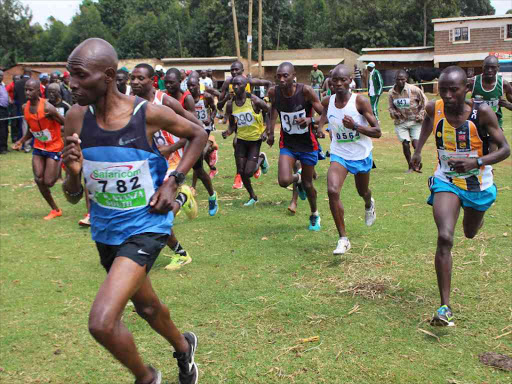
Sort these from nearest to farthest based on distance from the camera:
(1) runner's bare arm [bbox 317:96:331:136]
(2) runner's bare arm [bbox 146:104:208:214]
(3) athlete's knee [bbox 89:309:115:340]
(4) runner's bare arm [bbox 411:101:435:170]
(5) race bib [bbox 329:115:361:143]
A: (3) athlete's knee [bbox 89:309:115:340], (2) runner's bare arm [bbox 146:104:208:214], (4) runner's bare arm [bbox 411:101:435:170], (5) race bib [bbox 329:115:361:143], (1) runner's bare arm [bbox 317:96:331:136]

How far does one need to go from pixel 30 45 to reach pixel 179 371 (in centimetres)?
6979

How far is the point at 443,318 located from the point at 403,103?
868cm

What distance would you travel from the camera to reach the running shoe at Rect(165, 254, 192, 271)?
706cm

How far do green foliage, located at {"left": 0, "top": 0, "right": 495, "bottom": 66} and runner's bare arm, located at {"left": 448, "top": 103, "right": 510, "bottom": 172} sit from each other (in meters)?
59.7

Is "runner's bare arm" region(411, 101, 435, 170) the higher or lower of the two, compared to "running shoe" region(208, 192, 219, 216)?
higher

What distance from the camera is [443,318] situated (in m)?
4.98

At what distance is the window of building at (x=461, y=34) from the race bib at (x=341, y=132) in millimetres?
43731

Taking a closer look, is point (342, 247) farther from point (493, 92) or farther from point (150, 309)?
point (493, 92)

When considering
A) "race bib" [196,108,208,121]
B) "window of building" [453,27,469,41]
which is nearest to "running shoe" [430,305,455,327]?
"race bib" [196,108,208,121]

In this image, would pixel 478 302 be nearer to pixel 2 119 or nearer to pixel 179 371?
pixel 179 371

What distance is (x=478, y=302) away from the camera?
5.61m

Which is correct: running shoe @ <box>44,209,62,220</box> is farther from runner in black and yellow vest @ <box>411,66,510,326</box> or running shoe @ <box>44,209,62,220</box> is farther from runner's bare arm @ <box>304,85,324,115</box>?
runner in black and yellow vest @ <box>411,66,510,326</box>

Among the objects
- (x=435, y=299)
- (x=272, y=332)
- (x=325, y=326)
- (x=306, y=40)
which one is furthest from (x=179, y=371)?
(x=306, y=40)

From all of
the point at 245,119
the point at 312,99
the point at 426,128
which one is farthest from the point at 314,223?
the point at 426,128
